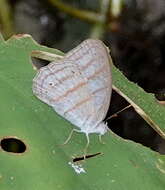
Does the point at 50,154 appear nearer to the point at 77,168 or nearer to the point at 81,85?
the point at 77,168

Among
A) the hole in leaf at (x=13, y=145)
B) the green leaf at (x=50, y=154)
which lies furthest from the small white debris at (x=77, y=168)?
the hole in leaf at (x=13, y=145)

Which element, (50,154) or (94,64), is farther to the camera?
(94,64)

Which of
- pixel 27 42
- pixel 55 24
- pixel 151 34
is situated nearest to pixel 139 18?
pixel 151 34

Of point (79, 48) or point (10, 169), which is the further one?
point (79, 48)

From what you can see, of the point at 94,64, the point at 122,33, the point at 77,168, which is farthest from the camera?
the point at 122,33

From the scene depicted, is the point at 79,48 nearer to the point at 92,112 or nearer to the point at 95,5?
the point at 92,112

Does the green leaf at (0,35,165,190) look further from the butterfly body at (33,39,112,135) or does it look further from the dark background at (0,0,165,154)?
the dark background at (0,0,165,154)

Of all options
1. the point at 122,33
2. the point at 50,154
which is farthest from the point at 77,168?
the point at 122,33

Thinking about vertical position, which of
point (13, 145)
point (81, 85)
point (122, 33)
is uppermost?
point (81, 85)
